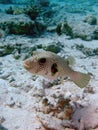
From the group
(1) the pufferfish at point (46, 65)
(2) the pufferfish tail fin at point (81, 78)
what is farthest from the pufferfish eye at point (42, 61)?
(2) the pufferfish tail fin at point (81, 78)

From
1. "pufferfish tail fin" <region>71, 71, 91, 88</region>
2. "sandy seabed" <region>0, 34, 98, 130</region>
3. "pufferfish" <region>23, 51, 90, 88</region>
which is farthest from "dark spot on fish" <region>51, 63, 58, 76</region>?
"sandy seabed" <region>0, 34, 98, 130</region>

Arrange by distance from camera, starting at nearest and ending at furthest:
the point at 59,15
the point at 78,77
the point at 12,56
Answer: the point at 78,77 < the point at 12,56 < the point at 59,15

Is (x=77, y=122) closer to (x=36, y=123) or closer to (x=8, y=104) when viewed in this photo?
(x=36, y=123)

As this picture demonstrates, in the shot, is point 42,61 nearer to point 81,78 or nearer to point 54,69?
point 54,69

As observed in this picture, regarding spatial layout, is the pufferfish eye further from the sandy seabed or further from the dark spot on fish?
the sandy seabed

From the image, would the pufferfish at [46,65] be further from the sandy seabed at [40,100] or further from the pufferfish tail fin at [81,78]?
the sandy seabed at [40,100]

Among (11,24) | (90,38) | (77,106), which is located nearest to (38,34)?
(11,24)

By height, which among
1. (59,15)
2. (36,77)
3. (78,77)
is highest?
(78,77)
